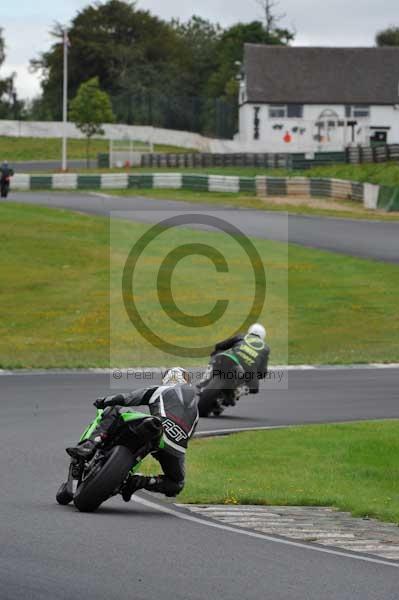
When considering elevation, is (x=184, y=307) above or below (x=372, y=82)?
below

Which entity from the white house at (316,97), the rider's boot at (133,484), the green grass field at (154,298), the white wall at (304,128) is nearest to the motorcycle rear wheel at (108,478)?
the rider's boot at (133,484)

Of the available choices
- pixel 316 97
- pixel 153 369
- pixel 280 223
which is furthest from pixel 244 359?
pixel 316 97

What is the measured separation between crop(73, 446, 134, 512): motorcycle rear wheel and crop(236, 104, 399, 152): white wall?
7709 cm

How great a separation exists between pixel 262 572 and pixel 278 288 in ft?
82.6

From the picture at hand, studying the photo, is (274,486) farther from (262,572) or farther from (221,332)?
(221,332)

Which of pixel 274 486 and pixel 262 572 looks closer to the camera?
pixel 262 572

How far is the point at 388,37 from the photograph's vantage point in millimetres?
130875

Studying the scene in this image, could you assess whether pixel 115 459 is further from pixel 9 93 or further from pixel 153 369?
pixel 9 93

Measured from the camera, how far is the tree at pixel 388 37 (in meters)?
130

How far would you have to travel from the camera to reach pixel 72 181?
5806 cm

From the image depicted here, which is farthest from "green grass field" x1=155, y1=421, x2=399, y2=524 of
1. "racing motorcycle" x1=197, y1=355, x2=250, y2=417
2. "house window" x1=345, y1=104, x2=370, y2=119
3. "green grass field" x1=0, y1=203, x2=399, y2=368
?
"house window" x1=345, y1=104, x2=370, y2=119

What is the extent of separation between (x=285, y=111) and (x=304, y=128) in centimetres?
185

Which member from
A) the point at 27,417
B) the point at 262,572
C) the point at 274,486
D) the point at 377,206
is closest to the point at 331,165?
the point at 377,206

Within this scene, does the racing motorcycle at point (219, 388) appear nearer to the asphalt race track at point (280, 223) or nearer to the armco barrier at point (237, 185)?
the asphalt race track at point (280, 223)
